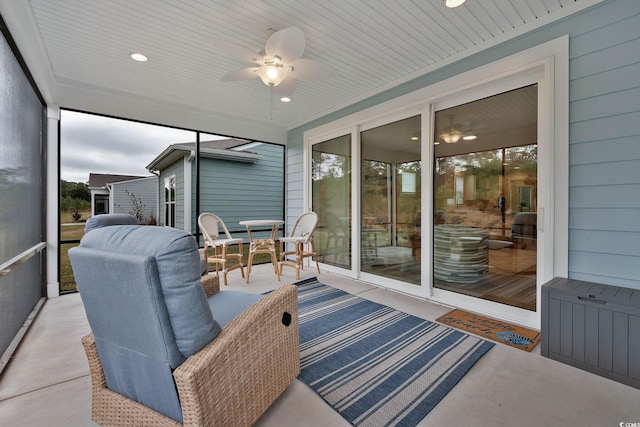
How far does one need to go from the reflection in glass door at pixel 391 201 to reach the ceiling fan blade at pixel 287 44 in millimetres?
1759

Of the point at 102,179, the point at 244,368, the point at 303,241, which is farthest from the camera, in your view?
the point at 303,241

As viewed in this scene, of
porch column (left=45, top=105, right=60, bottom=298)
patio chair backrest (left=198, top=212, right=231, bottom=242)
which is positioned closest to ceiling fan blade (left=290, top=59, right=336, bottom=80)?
patio chair backrest (left=198, top=212, right=231, bottom=242)

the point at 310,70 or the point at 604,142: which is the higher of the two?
the point at 310,70

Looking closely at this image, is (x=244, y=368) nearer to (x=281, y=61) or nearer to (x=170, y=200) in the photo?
(x=281, y=61)

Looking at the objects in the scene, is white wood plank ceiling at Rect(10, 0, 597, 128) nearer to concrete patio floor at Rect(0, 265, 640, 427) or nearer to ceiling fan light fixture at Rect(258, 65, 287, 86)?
ceiling fan light fixture at Rect(258, 65, 287, 86)

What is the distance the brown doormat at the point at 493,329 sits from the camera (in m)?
2.24

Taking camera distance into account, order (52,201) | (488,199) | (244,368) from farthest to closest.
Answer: (52,201) < (488,199) < (244,368)

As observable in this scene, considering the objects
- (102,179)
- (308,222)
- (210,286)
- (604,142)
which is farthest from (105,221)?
(604,142)

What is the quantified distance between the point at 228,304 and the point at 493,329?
222 cm

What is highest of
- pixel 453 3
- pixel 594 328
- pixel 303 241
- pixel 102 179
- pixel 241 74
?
pixel 453 3

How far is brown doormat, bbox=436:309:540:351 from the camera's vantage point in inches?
88.4

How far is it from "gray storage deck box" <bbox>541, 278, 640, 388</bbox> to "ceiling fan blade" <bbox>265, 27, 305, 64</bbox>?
8.34 ft

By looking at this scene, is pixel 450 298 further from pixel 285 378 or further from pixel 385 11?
pixel 385 11

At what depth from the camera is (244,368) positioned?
1.26 metres
